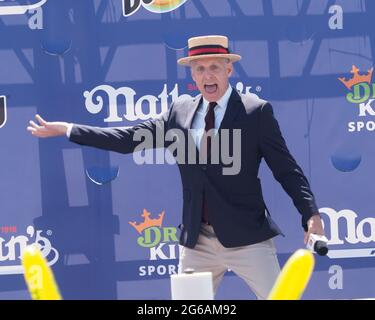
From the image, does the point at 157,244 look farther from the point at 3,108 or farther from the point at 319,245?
the point at 319,245

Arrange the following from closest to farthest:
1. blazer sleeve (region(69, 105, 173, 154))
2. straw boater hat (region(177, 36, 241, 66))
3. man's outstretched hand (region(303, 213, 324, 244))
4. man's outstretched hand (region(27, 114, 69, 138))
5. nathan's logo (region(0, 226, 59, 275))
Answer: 1. man's outstretched hand (region(27, 114, 69, 138))
2. man's outstretched hand (region(303, 213, 324, 244))
3. blazer sleeve (region(69, 105, 173, 154))
4. straw boater hat (region(177, 36, 241, 66))
5. nathan's logo (region(0, 226, 59, 275))

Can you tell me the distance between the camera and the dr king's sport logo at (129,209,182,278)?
4184mm

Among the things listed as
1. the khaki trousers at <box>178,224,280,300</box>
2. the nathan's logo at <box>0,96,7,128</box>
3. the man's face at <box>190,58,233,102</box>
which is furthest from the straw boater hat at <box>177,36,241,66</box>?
the nathan's logo at <box>0,96,7,128</box>

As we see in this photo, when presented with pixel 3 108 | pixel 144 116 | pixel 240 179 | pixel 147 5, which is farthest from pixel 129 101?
pixel 240 179

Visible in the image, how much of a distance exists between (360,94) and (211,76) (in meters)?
1.17

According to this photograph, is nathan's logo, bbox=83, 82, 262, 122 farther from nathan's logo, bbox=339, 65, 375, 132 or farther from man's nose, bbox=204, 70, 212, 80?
man's nose, bbox=204, 70, 212, 80

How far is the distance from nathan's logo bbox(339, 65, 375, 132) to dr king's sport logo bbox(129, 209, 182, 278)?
4.00 feet

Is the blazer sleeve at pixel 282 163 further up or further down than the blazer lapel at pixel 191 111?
further down

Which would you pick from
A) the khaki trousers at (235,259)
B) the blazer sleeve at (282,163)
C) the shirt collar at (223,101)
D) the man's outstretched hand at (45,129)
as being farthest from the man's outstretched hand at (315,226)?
the man's outstretched hand at (45,129)

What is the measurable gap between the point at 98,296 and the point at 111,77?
1.27 meters

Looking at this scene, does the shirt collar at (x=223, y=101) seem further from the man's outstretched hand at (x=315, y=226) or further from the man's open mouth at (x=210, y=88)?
the man's outstretched hand at (x=315, y=226)

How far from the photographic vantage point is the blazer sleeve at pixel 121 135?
307 cm

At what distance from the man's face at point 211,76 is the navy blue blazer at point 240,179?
0.09 meters
